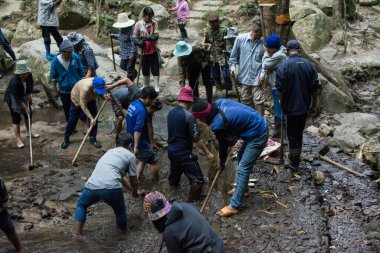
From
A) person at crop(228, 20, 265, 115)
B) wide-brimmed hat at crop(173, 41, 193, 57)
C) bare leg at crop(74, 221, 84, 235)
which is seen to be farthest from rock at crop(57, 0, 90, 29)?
bare leg at crop(74, 221, 84, 235)

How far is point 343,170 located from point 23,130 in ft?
23.5

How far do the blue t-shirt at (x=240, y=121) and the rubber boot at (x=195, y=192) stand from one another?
1.47 meters

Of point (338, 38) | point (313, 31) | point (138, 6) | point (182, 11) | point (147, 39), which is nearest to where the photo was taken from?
point (147, 39)

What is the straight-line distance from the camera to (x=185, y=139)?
702 cm

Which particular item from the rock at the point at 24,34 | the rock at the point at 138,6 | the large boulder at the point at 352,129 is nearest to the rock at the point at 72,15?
the rock at the point at 24,34

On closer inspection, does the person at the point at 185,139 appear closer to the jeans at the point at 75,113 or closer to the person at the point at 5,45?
the jeans at the point at 75,113

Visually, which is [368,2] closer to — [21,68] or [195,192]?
[195,192]

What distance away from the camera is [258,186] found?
275 inches

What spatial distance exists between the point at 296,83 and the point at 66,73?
15.8 feet

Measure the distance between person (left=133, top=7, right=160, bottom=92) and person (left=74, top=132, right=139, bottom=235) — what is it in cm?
460

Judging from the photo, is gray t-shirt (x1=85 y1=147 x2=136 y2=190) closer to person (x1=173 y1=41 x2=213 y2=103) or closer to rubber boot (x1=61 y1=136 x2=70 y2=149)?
rubber boot (x1=61 y1=136 x2=70 y2=149)

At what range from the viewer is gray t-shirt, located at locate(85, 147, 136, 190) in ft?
19.8

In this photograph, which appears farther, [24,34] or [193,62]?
[24,34]

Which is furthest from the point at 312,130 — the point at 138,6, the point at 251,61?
the point at 138,6
